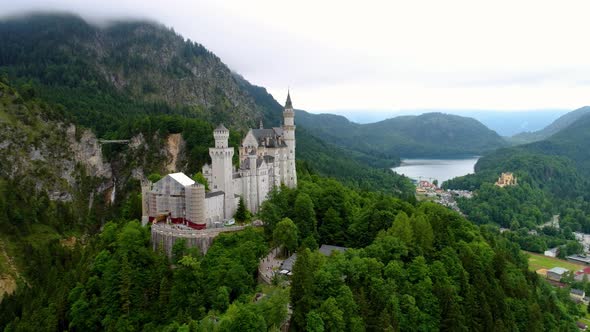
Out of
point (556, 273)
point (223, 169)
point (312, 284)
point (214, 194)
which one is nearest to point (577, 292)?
point (556, 273)

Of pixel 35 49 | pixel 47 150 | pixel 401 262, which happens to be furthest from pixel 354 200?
pixel 35 49

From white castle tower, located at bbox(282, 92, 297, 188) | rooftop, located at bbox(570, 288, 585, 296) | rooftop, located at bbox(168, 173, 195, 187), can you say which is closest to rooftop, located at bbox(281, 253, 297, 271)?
rooftop, located at bbox(168, 173, 195, 187)

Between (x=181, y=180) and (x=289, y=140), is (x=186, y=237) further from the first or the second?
(x=289, y=140)

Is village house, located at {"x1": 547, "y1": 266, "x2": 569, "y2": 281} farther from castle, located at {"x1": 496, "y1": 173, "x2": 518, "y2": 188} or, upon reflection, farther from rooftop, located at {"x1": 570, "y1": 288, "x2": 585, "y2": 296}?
castle, located at {"x1": 496, "y1": 173, "x2": 518, "y2": 188}

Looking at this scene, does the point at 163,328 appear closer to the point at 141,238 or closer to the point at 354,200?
the point at 141,238

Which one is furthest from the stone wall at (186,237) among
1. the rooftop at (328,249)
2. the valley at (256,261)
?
the rooftop at (328,249)

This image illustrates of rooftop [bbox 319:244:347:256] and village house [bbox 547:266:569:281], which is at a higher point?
rooftop [bbox 319:244:347:256]

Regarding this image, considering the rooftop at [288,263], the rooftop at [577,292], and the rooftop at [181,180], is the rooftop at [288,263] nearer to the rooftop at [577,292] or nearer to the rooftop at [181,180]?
the rooftop at [181,180]

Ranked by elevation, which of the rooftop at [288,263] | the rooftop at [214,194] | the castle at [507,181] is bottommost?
the castle at [507,181]
